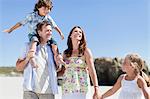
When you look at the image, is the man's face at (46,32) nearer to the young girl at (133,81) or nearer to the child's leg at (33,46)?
the child's leg at (33,46)

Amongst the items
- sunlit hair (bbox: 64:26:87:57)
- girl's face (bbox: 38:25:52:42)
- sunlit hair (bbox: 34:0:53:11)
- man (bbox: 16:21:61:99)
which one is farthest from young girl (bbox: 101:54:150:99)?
sunlit hair (bbox: 34:0:53:11)

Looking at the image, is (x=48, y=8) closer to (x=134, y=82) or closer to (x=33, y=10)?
(x=33, y=10)

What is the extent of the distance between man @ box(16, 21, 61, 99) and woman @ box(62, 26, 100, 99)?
282 millimetres

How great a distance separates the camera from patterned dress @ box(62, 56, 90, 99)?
3770 mm

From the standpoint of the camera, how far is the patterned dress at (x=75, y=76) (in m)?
3.77

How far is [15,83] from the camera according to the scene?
12.2 meters

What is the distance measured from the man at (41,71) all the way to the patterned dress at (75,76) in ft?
0.90

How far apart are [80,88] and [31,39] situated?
0.70 metres


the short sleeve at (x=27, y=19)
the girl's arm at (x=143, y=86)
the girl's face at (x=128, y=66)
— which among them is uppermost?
the short sleeve at (x=27, y=19)

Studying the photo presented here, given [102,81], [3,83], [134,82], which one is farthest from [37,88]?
[102,81]

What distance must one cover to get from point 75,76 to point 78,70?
7cm

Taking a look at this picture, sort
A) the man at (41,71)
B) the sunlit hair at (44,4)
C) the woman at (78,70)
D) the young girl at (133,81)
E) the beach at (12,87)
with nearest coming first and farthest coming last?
1. the man at (41,71)
2. the woman at (78,70)
3. the young girl at (133,81)
4. the sunlit hair at (44,4)
5. the beach at (12,87)

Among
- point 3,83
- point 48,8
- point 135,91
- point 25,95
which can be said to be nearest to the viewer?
point 25,95

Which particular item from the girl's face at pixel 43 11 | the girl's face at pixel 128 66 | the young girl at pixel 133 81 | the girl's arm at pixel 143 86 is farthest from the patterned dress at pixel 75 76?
the girl's face at pixel 43 11
